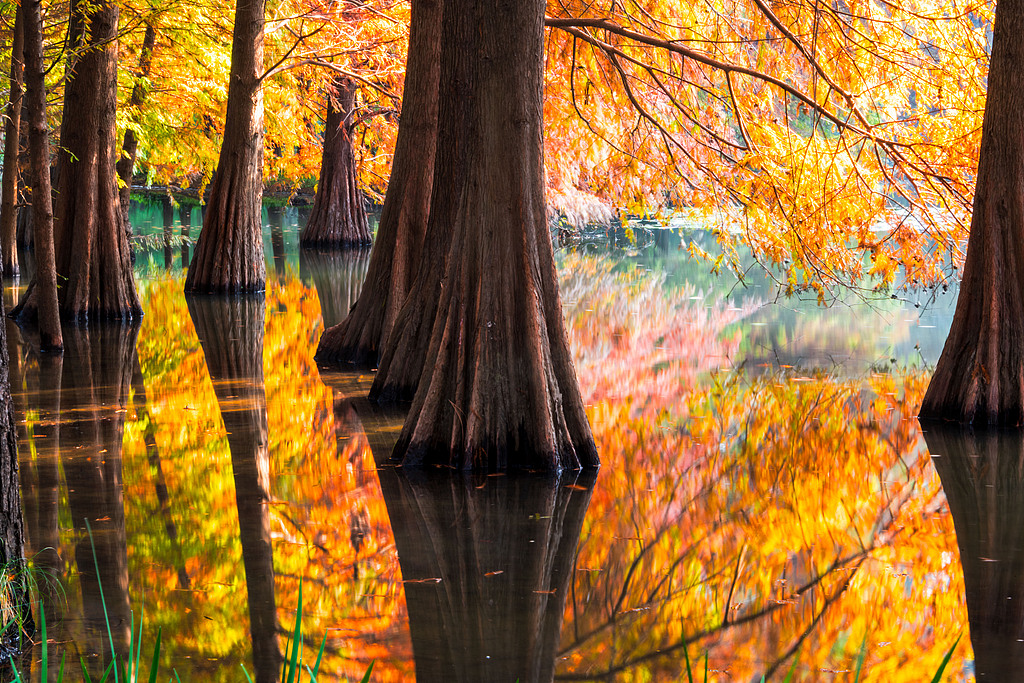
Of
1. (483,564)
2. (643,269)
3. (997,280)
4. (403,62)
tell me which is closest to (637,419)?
(997,280)

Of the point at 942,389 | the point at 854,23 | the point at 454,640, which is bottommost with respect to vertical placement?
→ the point at 454,640

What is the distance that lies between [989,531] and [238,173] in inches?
523

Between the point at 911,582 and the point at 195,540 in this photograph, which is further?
the point at 195,540

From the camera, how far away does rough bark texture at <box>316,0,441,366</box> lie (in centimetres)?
1013

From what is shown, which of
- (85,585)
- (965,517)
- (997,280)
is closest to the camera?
(85,585)

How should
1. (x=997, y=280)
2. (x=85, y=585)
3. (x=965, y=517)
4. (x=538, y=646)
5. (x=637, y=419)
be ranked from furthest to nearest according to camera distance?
(x=637, y=419) < (x=997, y=280) < (x=965, y=517) < (x=85, y=585) < (x=538, y=646)

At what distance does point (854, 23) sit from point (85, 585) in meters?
8.88

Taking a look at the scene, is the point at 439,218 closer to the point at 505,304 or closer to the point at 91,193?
the point at 505,304

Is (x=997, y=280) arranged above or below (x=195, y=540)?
above

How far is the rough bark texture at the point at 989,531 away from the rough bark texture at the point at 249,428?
2966mm

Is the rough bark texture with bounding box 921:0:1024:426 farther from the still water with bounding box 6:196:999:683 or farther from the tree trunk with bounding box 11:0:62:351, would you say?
the tree trunk with bounding box 11:0:62:351

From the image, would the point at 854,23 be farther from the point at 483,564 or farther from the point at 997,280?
the point at 483,564

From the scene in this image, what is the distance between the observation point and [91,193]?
13.2 metres

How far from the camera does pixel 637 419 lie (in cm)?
883
